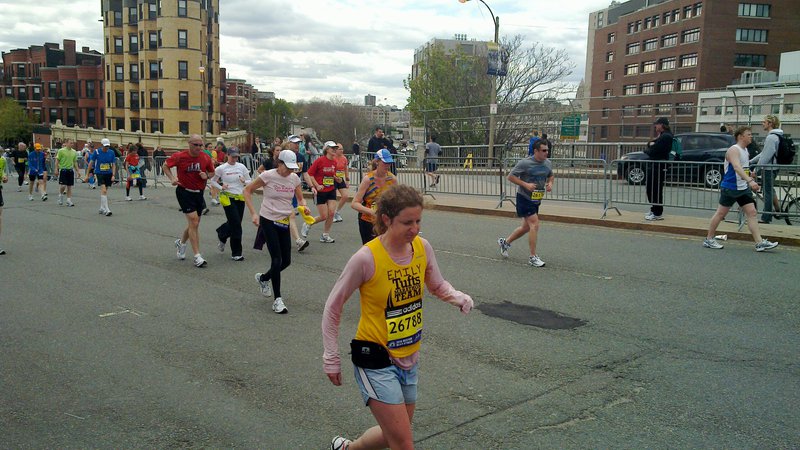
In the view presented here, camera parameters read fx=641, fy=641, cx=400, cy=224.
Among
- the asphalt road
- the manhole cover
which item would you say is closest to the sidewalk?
the asphalt road

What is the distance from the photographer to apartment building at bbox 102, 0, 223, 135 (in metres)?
66.2

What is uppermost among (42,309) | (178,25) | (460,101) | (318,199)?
(178,25)

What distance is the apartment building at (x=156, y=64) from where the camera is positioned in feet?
217

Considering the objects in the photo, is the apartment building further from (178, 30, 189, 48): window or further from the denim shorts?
the denim shorts

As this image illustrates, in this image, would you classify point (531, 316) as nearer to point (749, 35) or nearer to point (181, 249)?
point (181, 249)

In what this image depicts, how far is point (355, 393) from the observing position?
5004 mm

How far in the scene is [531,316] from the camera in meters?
7.06

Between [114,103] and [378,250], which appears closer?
[378,250]

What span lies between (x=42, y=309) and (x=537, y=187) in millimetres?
6676

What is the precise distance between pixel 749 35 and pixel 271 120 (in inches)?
2710

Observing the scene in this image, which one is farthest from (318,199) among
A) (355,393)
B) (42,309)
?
(355,393)

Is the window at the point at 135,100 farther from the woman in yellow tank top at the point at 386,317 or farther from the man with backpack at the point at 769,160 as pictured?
the woman in yellow tank top at the point at 386,317

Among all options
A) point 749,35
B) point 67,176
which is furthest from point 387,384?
point 749,35

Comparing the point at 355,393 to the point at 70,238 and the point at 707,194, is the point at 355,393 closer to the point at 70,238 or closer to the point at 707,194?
the point at 70,238
